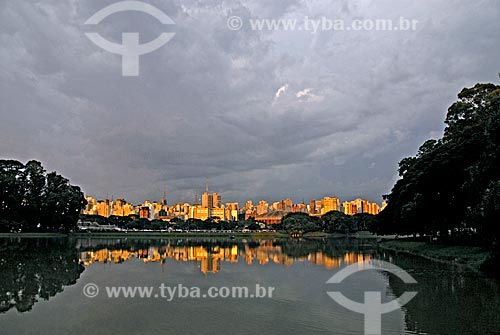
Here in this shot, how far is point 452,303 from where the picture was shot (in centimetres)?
1430

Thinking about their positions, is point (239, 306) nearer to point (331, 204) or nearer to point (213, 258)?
point (213, 258)

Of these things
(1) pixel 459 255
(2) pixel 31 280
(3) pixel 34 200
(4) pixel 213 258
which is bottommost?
(4) pixel 213 258

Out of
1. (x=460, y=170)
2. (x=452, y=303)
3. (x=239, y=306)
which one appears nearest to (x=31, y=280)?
(x=239, y=306)

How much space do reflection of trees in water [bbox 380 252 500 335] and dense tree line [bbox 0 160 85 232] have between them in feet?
218

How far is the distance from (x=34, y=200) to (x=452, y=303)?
244ft

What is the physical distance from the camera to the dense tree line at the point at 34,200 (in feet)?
235

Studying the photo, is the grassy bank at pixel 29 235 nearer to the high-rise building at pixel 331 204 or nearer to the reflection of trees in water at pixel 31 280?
the reflection of trees in water at pixel 31 280

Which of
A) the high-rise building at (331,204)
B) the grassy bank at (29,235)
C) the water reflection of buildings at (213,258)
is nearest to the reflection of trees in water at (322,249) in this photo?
the water reflection of buildings at (213,258)

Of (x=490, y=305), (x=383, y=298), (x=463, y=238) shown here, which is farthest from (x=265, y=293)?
(x=463, y=238)

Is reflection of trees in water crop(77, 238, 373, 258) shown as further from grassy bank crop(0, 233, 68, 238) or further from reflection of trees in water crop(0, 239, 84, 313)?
reflection of trees in water crop(0, 239, 84, 313)

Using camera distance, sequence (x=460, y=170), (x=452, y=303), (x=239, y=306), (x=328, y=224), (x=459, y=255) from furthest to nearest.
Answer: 1. (x=328, y=224)
2. (x=460, y=170)
3. (x=459, y=255)
4. (x=452, y=303)
5. (x=239, y=306)

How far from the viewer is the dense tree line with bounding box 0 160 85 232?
71.8 meters

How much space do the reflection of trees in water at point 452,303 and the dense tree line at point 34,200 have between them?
218 ft

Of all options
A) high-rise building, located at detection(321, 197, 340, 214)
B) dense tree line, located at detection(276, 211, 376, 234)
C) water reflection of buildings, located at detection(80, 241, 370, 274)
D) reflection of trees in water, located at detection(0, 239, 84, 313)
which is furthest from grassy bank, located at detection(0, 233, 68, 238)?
high-rise building, located at detection(321, 197, 340, 214)
